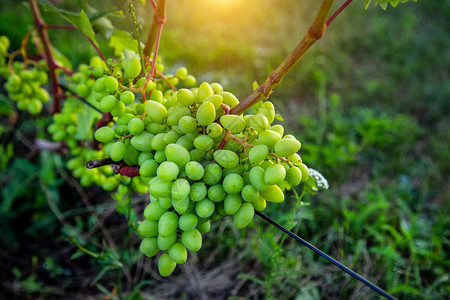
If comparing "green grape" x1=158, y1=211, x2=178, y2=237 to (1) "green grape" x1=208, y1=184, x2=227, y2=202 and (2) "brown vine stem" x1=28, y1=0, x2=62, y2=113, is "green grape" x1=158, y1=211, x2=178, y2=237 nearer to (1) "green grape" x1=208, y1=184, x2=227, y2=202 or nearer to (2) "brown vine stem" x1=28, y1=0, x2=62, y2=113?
(1) "green grape" x1=208, y1=184, x2=227, y2=202

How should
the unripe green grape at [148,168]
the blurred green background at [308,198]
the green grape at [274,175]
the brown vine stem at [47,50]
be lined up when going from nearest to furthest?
1. the green grape at [274,175]
2. the unripe green grape at [148,168]
3. the brown vine stem at [47,50]
4. the blurred green background at [308,198]

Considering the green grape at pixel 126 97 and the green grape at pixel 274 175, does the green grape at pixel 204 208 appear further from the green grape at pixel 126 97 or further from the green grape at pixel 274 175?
the green grape at pixel 126 97

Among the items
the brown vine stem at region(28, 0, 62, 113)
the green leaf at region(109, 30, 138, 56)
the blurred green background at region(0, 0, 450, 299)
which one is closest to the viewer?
the green leaf at region(109, 30, 138, 56)

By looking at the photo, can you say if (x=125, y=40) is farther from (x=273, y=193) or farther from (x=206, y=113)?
(x=273, y=193)

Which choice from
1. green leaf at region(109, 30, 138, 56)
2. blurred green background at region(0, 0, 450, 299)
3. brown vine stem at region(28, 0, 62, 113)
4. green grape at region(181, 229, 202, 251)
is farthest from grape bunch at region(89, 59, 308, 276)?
brown vine stem at region(28, 0, 62, 113)

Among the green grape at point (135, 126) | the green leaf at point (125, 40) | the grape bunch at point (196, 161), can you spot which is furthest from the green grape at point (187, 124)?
the green leaf at point (125, 40)

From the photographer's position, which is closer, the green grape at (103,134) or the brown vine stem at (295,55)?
the brown vine stem at (295,55)

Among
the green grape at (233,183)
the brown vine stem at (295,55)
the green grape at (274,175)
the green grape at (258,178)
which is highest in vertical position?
the brown vine stem at (295,55)

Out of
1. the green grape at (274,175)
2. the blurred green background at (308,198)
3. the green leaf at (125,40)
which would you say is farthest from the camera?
the blurred green background at (308,198)
